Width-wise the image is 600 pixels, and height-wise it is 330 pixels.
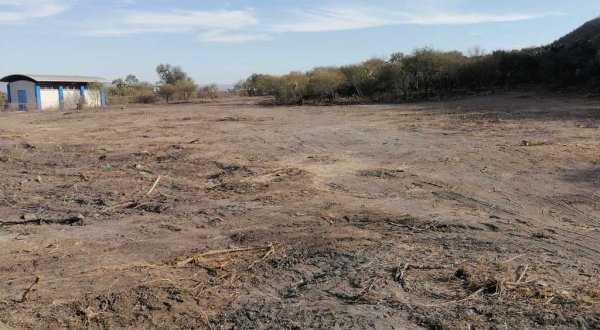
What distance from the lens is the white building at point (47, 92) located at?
144 ft

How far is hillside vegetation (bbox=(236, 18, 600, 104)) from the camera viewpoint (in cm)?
2830

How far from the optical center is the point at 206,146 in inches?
590

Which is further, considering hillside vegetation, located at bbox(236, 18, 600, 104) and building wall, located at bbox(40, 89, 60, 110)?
building wall, located at bbox(40, 89, 60, 110)

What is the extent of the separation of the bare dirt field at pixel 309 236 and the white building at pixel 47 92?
32710mm

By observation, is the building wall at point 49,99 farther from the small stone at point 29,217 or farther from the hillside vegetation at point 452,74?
the small stone at point 29,217

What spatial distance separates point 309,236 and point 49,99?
143 ft

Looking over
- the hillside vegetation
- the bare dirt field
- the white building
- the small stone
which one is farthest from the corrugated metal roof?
the small stone

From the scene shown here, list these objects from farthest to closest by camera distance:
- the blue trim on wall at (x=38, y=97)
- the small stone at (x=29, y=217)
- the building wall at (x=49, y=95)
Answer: the building wall at (x=49, y=95) → the blue trim on wall at (x=38, y=97) → the small stone at (x=29, y=217)

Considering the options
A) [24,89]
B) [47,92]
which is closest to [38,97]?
[47,92]

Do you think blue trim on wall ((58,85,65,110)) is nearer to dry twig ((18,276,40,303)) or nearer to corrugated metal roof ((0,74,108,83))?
corrugated metal roof ((0,74,108,83))

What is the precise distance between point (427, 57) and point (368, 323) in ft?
97.4

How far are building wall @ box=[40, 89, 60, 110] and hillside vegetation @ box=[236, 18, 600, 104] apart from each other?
18948 millimetres

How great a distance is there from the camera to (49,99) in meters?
45.1

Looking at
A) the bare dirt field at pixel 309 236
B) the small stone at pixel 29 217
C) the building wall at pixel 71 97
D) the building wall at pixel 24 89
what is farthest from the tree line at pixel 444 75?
the small stone at pixel 29 217
